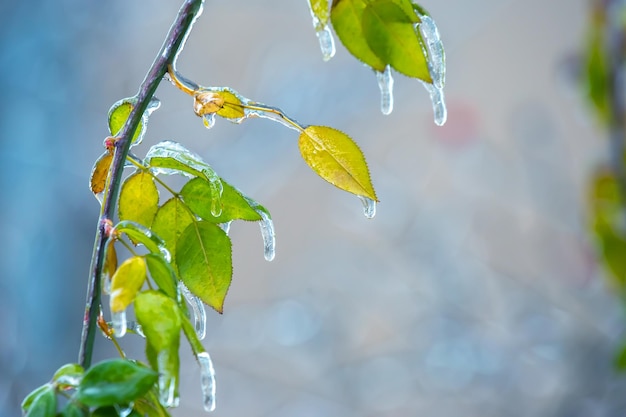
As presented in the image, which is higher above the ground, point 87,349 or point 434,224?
point 87,349

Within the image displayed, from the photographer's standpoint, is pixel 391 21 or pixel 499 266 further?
pixel 499 266

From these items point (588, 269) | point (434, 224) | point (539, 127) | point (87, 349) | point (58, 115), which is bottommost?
point (588, 269)

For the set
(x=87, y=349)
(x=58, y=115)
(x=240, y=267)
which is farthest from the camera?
(x=58, y=115)

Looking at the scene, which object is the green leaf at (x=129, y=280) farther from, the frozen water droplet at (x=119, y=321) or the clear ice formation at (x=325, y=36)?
the clear ice formation at (x=325, y=36)

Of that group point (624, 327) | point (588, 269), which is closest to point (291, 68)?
point (588, 269)

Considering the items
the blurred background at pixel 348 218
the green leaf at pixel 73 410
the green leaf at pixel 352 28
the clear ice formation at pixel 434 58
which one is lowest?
the blurred background at pixel 348 218

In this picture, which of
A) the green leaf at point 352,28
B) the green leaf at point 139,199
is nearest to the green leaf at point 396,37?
the green leaf at point 352,28

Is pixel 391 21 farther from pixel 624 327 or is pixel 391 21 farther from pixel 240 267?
pixel 624 327
